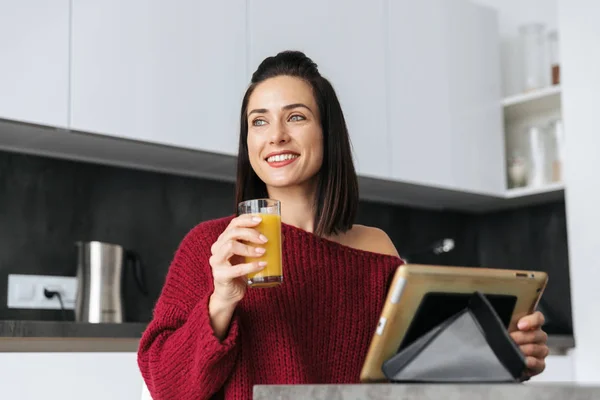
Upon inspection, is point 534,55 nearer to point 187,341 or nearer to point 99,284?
point 99,284

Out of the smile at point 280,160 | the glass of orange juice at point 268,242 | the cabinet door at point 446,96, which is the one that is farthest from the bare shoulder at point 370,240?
the cabinet door at point 446,96

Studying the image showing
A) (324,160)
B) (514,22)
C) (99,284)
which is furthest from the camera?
(514,22)

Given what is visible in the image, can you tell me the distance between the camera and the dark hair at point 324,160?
5.44 ft

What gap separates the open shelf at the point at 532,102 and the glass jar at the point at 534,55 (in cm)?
6

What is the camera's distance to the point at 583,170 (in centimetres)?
335

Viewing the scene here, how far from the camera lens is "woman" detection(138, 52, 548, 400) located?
129 cm

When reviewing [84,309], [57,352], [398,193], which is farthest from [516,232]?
[57,352]

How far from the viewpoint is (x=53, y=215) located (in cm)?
290

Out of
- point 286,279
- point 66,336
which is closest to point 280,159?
point 286,279

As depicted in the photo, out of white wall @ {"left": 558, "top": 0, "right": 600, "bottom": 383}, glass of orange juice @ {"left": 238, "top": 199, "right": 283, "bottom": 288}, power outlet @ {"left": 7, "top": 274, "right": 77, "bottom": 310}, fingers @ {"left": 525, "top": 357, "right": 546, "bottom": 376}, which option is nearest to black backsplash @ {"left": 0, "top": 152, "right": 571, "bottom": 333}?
power outlet @ {"left": 7, "top": 274, "right": 77, "bottom": 310}

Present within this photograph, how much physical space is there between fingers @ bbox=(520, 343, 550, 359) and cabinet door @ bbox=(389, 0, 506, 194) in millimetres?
2114

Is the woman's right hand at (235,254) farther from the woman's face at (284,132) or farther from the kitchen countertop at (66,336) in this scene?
the kitchen countertop at (66,336)

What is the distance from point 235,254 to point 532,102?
2.78 m

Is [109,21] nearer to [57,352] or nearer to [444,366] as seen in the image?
[57,352]
